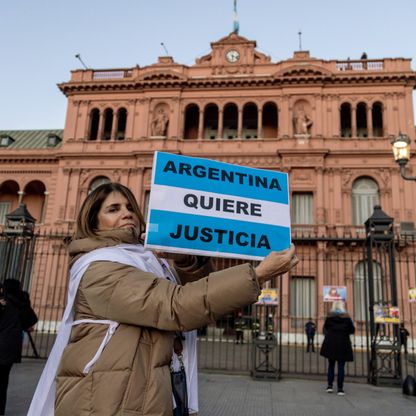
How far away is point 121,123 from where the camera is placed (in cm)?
2822

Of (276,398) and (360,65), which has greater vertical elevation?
(360,65)

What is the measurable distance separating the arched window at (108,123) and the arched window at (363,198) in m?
16.5

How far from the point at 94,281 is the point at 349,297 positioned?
21.0 m

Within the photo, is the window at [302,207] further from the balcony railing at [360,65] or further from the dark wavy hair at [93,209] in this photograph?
the dark wavy hair at [93,209]

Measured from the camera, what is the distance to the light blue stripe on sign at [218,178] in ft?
8.41

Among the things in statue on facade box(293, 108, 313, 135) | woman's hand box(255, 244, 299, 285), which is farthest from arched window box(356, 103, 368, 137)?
woman's hand box(255, 244, 299, 285)

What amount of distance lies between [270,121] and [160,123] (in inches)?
290

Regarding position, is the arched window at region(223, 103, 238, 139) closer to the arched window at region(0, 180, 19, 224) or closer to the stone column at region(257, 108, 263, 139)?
the stone column at region(257, 108, 263, 139)

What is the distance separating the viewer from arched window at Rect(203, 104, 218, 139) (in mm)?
26906

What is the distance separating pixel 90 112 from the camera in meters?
27.1

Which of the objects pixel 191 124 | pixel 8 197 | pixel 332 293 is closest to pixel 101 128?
pixel 191 124

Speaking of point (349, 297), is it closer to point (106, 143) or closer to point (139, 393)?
point (106, 143)

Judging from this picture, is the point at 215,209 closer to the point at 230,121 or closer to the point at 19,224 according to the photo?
the point at 19,224

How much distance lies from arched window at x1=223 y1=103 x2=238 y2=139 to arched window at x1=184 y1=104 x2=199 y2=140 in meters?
2.02
